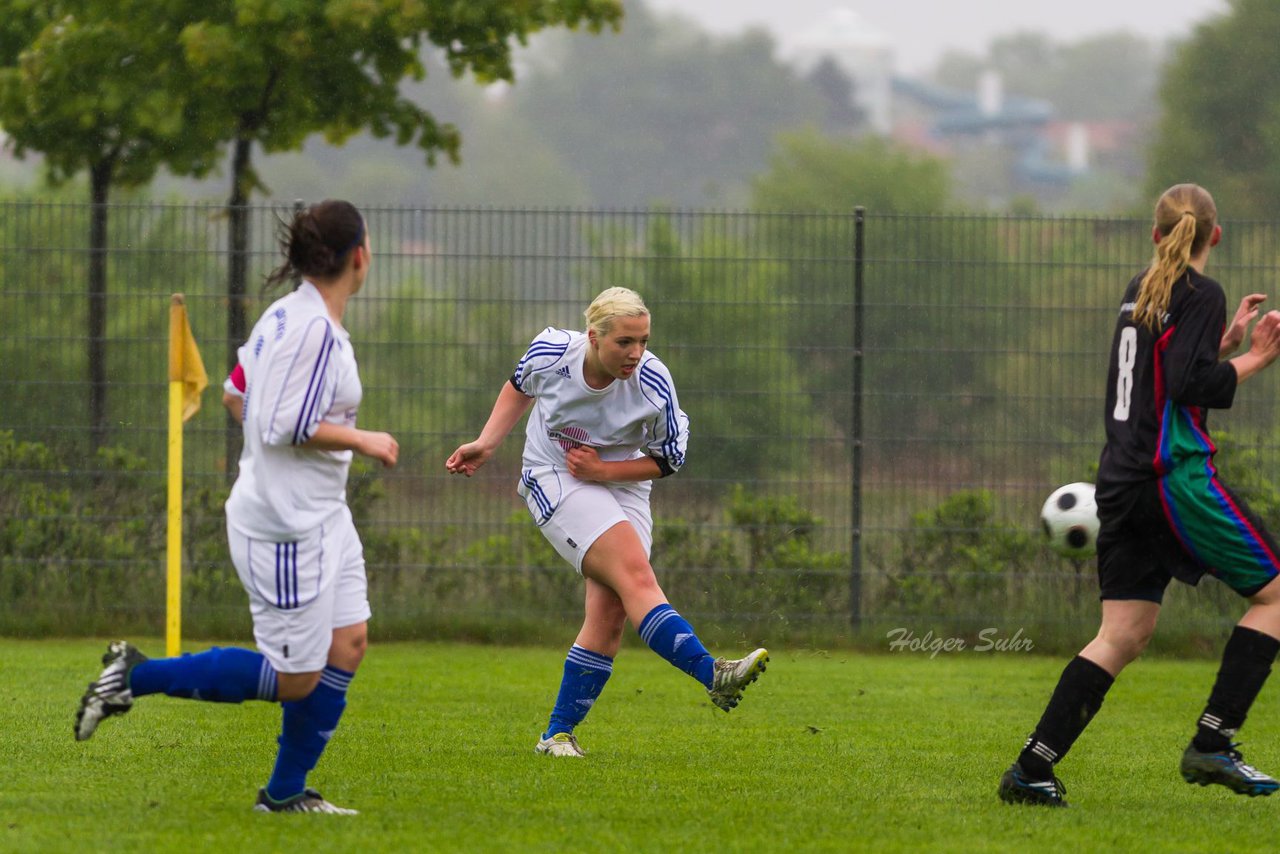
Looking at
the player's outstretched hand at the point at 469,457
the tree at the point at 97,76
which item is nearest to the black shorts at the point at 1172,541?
the player's outstretched hand at the point at 469,457

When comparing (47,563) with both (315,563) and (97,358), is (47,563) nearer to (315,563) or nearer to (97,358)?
(97,358)

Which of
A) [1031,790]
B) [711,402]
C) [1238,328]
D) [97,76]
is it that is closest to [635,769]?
[1031,790]

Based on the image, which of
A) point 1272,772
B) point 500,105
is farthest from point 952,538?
point 500,105

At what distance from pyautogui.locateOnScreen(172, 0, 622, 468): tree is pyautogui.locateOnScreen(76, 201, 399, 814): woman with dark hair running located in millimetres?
6082

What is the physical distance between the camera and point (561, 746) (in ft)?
23.2

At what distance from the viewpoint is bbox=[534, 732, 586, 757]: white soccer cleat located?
7.05 metres

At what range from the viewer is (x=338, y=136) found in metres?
13.1

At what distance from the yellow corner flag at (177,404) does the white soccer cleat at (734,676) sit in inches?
153

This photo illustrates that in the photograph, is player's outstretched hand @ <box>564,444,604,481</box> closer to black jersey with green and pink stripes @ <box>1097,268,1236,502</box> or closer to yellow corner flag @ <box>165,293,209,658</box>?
black jersey with green and pink stripes @ <box>1097,268,1236,502</box>

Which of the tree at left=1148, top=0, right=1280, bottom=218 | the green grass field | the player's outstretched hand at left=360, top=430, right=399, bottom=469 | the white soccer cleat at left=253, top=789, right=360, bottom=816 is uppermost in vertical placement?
the tree at left=1148, top=0, right=1280, bottom=218

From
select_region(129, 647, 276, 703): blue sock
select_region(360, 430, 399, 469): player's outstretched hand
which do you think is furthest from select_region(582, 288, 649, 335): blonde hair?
select_region(129, 647, 276, 703): blue sock

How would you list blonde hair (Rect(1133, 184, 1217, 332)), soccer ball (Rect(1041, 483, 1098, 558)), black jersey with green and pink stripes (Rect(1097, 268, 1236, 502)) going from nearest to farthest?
1. black jersey with green and pink stripes (Rect(1097, 268, 1236, 502))
2. blonde hair (Rect(1133, 184, 1217, 332))
3. soccer ball (Rect(1041, 483, 1098, 558))

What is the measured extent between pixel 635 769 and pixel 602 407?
4.38 feet

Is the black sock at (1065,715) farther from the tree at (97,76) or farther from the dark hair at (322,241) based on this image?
the tree at (97,76)
